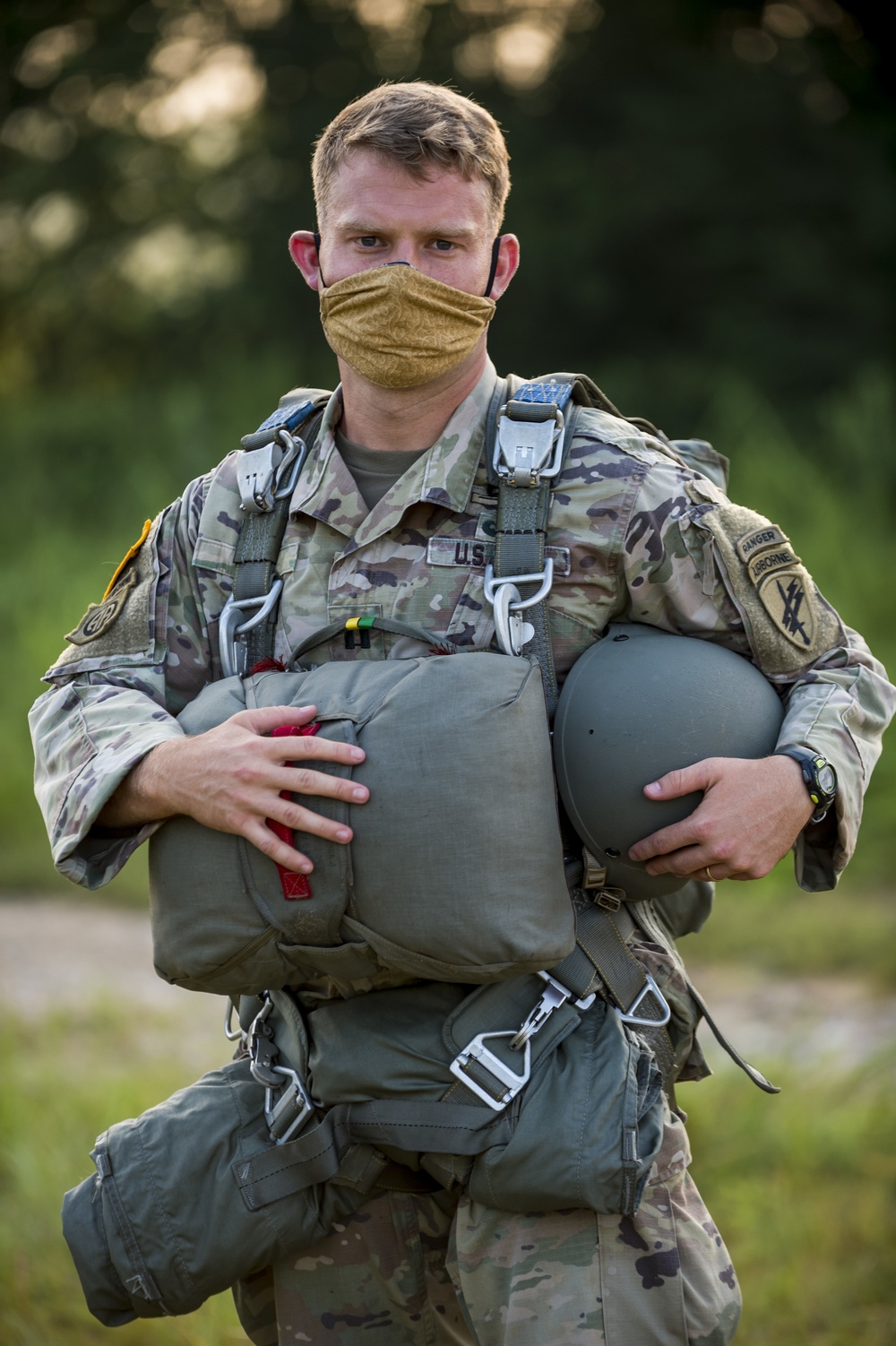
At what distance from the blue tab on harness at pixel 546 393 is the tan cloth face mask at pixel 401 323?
0.42 feet

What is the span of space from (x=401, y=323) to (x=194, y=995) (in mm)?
4300

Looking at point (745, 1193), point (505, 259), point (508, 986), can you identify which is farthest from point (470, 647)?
point (745, 1193)

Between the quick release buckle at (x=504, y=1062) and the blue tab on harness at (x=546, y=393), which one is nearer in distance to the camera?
the quick release buckle at (x=504, y=1062)

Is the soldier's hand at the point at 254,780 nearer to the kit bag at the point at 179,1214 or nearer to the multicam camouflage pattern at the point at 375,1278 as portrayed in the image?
the kit bag at the point at 179,1214

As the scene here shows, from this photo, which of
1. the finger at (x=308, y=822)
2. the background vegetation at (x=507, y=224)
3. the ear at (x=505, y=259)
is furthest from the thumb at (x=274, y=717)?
the background vegetation at (x=507, y=224)

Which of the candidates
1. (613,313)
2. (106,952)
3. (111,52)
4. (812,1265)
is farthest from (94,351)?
(812,1265)

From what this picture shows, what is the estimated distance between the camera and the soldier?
211 centimetres

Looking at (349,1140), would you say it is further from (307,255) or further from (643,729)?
(307,255)

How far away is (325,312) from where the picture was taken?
2.42 m

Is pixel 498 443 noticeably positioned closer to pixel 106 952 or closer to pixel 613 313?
pixel 106 952

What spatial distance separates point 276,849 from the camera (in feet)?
6.50

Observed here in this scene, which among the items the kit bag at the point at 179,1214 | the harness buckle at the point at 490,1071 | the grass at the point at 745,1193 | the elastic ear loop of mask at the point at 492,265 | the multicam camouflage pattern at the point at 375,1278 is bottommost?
the grass at the point at 745,1193

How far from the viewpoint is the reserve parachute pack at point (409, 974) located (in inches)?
78.1

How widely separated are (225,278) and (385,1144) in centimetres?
1297
